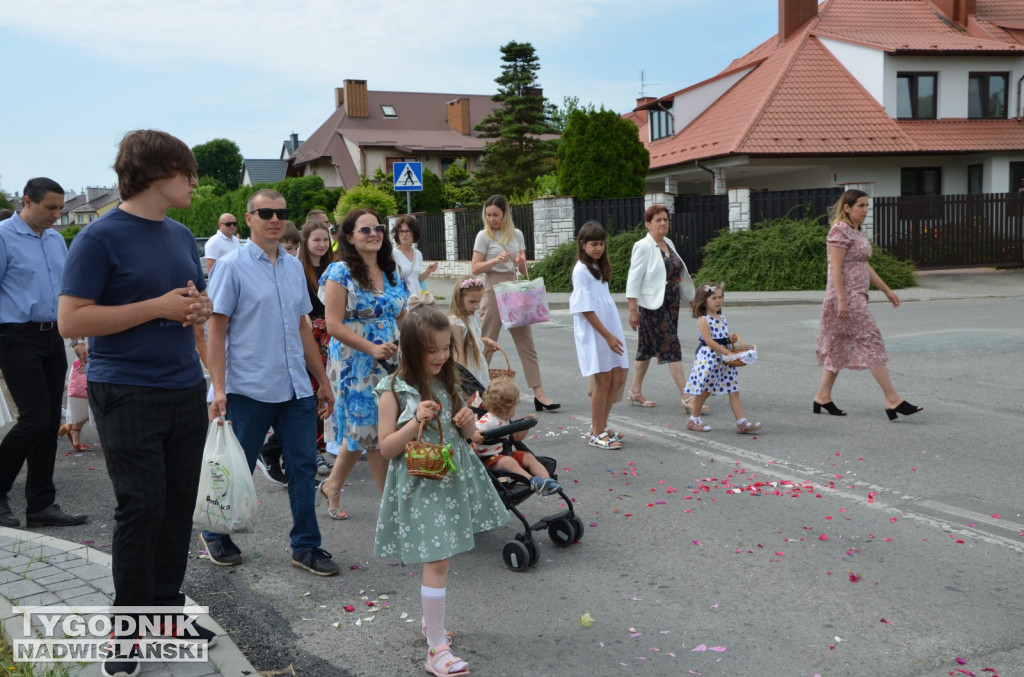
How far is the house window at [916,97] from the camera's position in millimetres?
29750

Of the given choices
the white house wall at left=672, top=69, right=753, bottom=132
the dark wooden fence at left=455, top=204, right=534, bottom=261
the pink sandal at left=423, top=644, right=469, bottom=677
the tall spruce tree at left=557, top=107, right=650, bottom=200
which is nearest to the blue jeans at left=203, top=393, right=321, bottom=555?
the pink sandal at left=423, top=644, right=469, bottom=677

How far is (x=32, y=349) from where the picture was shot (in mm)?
5738

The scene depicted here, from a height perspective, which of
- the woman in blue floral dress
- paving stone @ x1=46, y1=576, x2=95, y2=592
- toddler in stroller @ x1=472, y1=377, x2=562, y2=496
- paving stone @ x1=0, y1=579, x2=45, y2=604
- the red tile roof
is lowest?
paving stone @ x1=46, y1=576, x2=95, y2=592

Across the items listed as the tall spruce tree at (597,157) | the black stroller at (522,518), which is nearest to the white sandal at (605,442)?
the black stroller at (522,518)

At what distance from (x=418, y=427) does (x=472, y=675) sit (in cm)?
102

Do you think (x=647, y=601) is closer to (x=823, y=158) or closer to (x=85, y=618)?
(x=85, y=618)

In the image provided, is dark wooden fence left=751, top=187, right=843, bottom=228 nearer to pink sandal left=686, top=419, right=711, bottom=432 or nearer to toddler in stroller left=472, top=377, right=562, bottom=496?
pink sandal left=686, top=419, right=711, bottom=432

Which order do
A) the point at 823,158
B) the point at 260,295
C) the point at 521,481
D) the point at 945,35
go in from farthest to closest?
the point at 945,35 → the point at 823,158 → the point at 521,481 → the point at 260,295

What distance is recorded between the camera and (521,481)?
5141mm

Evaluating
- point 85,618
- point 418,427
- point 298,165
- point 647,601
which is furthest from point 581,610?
point 298,165

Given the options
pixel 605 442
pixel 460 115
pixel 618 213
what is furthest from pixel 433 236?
pixel 460 115

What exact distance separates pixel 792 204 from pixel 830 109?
8.35 m

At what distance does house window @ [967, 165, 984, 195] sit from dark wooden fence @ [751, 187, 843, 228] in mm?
9927

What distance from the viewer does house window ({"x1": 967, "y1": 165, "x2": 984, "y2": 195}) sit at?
29681 mm
